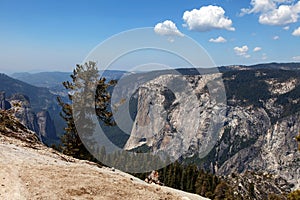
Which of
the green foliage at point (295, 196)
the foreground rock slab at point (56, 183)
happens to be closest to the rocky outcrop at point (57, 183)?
the foreground rock slab at point (56, 183)

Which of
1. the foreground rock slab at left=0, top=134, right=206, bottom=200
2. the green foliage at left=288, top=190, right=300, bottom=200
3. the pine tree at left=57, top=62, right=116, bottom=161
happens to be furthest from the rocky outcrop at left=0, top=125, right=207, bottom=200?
the pine tree at left=57, top=62, right=116, bottom=161

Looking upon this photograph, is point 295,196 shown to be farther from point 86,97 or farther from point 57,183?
point 86,97

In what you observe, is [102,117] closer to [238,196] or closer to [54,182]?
[54,182]

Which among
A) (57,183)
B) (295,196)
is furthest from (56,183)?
(295,196)

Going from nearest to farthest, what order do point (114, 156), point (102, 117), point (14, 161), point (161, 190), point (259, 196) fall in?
point (14, 161)
point (161, 190)
point (102, 117)
point (259, 196)
point (114, 156)

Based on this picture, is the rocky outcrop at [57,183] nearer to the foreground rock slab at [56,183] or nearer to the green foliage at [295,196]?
the foreground rock slab at [56,183]

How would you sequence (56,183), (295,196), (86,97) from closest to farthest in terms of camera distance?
(56,183) → (295,196) → (86,97)

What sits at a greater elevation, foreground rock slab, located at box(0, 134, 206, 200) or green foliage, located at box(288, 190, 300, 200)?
foreground rock slab, located at box(0, 134, 206, 200)

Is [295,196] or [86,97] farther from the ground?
[86,97]

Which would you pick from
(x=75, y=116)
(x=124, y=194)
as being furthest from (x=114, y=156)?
(x=124, y=194)

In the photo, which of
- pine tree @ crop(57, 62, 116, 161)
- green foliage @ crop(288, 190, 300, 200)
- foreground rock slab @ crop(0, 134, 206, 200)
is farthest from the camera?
pine tree @ crop(57, 62, 116, 161)

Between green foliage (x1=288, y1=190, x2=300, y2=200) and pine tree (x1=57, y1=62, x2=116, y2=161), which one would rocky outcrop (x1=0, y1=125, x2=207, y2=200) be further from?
pine tree (x1=57, y1=62, x2=116, y2=161)
